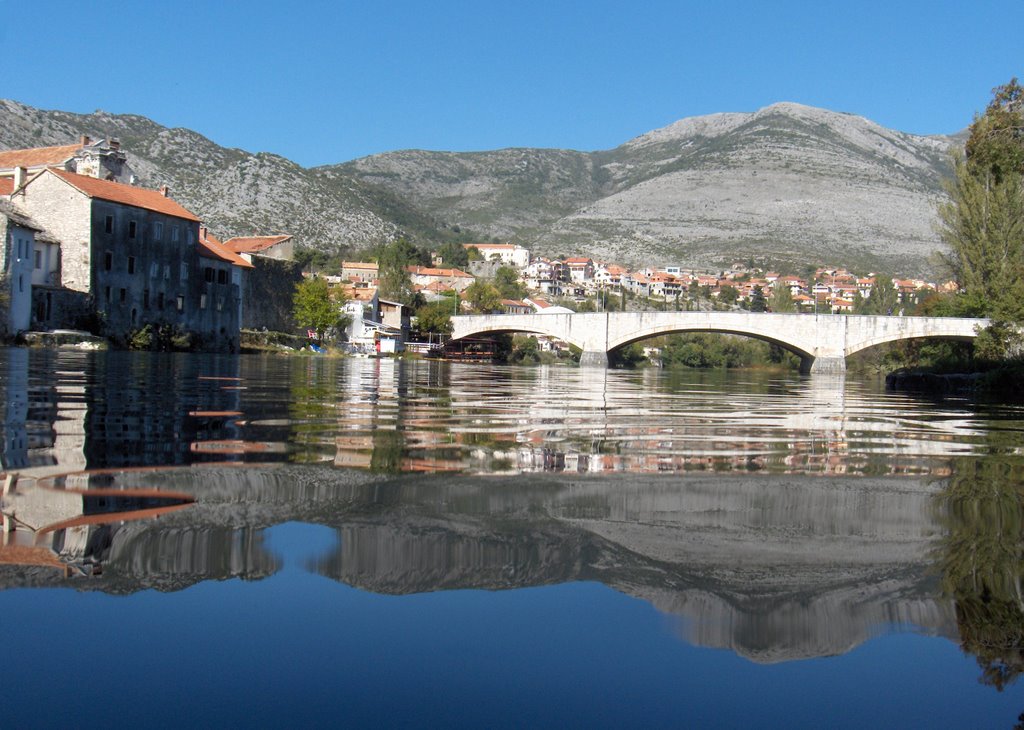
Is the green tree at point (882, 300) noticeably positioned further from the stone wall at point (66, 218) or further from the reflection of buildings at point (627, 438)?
the reflection of buildings at point (627, 438)

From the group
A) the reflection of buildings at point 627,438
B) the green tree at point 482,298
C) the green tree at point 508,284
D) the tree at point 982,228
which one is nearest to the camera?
the reflection of buildings at point 627,438

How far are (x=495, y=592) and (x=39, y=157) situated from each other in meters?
51.5

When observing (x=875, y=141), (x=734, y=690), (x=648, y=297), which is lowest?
(x=734, y=690)

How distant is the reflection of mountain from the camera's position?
2.83 meters

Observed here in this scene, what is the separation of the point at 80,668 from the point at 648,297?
13257 centimetres

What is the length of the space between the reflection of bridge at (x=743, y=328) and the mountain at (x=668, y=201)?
4215 centimetres

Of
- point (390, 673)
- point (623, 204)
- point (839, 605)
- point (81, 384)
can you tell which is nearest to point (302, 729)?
point (390, 673)

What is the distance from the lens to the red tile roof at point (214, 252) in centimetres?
4928

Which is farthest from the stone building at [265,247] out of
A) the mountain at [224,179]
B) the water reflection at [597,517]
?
the water reflection at [597,517]

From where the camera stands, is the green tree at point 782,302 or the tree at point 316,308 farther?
the green tree at point 782,302

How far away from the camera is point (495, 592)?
2.92 metres

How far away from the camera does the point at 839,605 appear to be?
291cm

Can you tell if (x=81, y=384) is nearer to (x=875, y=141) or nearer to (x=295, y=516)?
(x=295, y=516)

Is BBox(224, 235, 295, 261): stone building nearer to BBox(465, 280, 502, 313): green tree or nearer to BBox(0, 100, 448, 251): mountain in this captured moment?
BBox(465, 280, 502, 313): green tree
